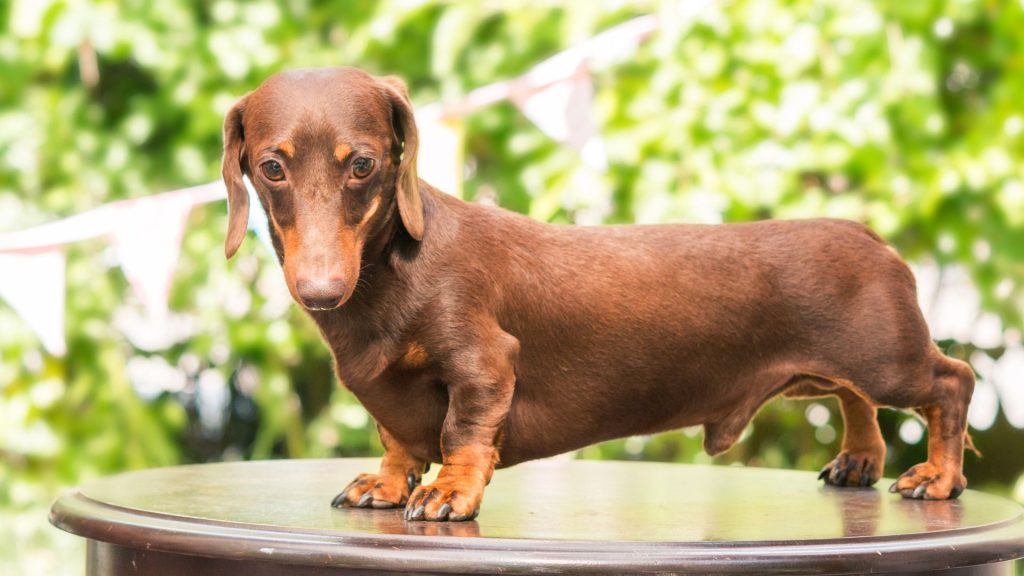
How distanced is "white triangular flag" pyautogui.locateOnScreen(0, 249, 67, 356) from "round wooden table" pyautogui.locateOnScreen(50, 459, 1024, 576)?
0.91 m

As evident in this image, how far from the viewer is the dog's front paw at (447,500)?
1.81 metres

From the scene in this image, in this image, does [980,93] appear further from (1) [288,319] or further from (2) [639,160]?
(1) [288,319]

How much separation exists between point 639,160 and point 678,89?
0.25 m

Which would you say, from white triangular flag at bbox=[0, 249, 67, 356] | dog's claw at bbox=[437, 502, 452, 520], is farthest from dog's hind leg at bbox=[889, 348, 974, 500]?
white triangular flag at bbox=[0, 249, 67, 356]

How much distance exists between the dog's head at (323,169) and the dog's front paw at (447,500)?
0.33 metres

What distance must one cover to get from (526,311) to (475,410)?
200mm

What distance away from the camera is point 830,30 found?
3.66 meters

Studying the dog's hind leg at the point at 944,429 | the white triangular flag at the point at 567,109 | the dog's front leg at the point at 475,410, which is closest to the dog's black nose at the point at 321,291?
the dog's front leg at the point at 475,410

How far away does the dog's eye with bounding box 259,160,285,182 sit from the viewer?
5.77 feet

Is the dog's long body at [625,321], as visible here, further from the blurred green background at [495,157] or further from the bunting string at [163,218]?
the blurred green background at [495,157]

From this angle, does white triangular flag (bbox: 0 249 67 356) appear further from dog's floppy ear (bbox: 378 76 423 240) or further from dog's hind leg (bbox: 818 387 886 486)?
dog's hind leg (bbox: 818 387 886 486)

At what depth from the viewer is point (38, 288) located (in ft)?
10.5

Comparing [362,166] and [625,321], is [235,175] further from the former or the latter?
[625,321]

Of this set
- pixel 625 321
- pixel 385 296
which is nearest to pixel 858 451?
pixel 625 321
